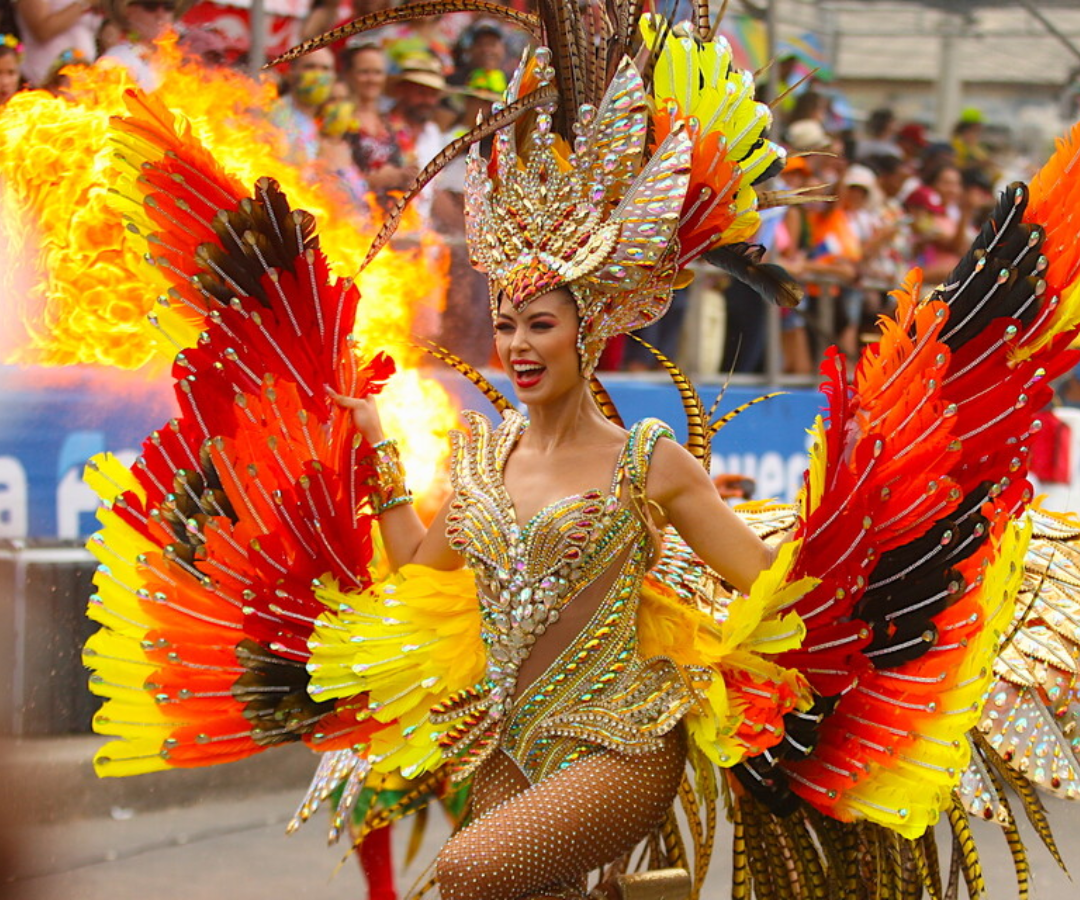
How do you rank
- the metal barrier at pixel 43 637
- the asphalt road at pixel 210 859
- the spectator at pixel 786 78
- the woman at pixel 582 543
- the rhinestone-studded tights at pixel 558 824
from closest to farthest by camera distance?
the rhinestone-studded tights at pixel 558 824 < the woman at pixel 582 543 < the asphalt road at pixel 210 859 < the metal barrier at pixel 43 637 < the spectator at pixel 786 78

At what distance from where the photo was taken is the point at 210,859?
17.5ft

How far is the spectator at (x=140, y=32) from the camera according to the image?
17.5 feet

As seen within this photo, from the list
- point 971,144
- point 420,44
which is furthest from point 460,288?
point 971,144

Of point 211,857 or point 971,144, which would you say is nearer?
point 211,857

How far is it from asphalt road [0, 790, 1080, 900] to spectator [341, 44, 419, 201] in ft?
7.46

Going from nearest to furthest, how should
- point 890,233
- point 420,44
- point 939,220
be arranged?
point 420,44 < point 890,233 < point 939,220

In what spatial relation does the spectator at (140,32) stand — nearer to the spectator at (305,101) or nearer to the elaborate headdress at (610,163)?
the spectator at (305,101)

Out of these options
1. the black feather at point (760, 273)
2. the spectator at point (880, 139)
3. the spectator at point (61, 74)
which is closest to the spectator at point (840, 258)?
the spectator at point (880, 139)

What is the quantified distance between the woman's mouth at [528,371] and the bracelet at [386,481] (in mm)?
459

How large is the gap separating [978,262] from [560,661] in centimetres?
108

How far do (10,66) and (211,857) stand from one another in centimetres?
261

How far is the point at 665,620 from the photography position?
10.2ft

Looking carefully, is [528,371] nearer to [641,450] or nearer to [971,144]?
[641,450]

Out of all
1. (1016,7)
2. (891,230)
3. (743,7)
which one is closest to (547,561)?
(743,7)
